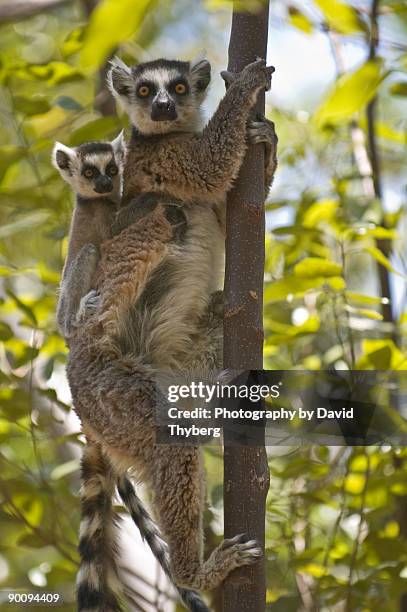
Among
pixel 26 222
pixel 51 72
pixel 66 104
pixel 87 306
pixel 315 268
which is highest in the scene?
pixel 51 72

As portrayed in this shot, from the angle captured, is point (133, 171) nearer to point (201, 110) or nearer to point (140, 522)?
point (201, 110)

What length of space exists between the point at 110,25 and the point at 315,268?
2.97 m

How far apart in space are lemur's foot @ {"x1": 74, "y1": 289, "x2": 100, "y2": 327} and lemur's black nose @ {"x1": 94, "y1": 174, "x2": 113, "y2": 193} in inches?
39.7

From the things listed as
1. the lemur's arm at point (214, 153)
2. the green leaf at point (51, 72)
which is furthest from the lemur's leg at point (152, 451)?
the green leaf at point (51, 72)

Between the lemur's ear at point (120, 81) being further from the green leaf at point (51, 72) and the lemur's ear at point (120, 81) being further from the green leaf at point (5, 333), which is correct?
the green leaf at point (5, 333)

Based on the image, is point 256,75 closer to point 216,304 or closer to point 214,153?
point 214,153

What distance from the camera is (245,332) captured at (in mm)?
2984

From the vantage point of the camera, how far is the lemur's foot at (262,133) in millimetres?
3398

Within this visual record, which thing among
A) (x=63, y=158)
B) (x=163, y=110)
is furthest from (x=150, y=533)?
(x=63, y=158)

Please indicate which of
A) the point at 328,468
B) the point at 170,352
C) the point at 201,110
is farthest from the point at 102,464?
the point at 201,110

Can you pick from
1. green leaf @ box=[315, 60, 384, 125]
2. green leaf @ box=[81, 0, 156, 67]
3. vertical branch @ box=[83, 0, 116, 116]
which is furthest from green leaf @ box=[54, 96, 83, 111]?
green leaf @ box=[81, 0, 156, 67]

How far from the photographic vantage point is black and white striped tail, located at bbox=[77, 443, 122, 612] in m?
3.46

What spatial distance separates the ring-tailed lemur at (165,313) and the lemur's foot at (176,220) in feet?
0.09

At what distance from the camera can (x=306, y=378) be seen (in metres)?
3.83
